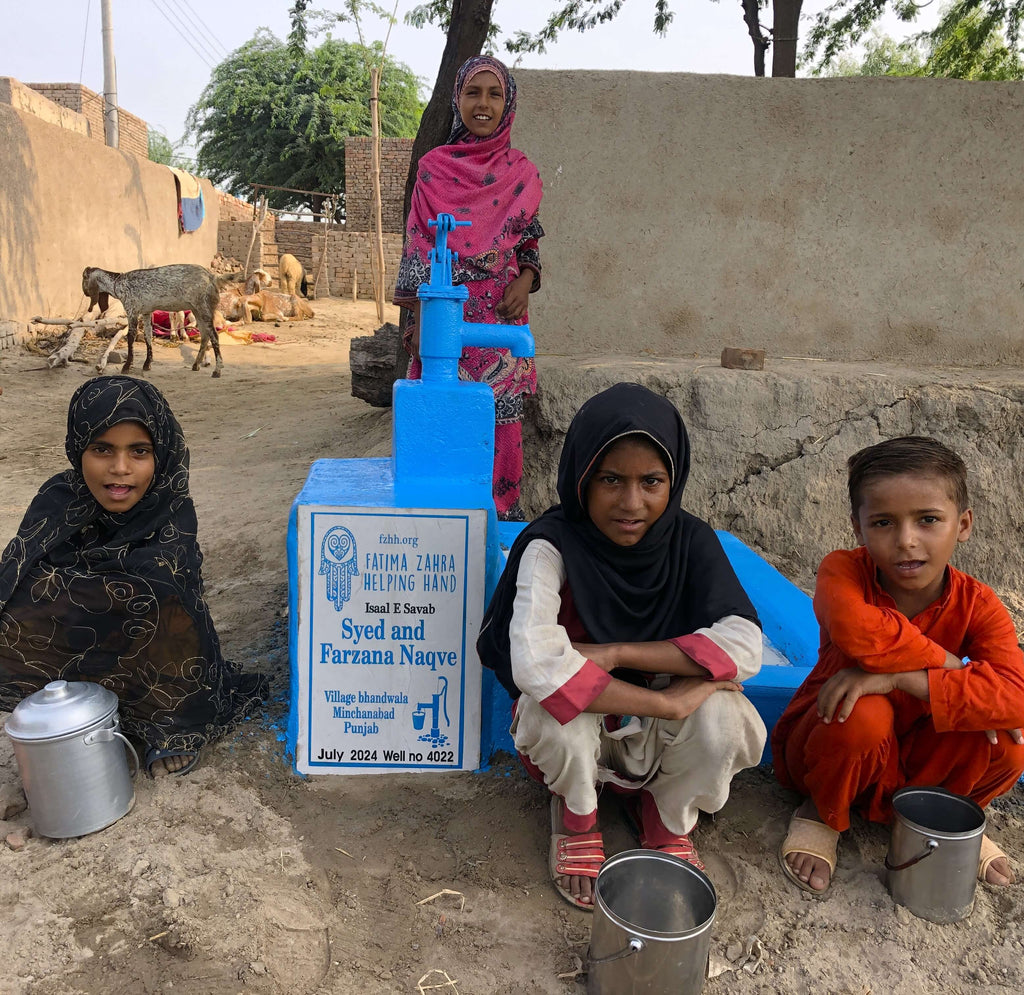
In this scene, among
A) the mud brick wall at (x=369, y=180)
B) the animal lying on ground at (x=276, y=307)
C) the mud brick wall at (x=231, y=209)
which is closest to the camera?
the animal lying on ground at (x=276, y=307)

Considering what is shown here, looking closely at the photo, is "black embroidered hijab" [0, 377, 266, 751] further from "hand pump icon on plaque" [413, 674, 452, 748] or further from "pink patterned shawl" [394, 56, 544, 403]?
"pink patterned shawl" [394, 56, 544, 403]

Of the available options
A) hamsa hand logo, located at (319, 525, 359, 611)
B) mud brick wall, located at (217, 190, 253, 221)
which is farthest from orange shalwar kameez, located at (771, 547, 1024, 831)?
mud brick wall, located at (217, 190, 253, 221)

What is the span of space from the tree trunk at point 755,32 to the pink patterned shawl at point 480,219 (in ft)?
20.3

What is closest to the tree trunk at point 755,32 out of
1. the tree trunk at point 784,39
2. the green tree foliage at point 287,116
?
the tree trunk at point 784,39

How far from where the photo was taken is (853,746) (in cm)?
173

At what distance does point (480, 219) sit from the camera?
9.86 ft

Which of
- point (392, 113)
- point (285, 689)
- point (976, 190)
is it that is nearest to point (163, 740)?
point (285, 689)

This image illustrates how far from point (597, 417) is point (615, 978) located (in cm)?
98

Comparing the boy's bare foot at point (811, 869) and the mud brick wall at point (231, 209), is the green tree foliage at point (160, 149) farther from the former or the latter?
the boy's bare foot at point (811, 869)

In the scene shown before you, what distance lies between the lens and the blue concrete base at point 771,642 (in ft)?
6.88

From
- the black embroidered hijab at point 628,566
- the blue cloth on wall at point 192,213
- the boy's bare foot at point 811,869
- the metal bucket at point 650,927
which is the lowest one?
the boy's bare foot at point 811,869

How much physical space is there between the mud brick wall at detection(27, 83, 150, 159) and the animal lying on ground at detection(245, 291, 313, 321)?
3.85 metres

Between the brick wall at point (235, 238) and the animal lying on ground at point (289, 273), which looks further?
the brick wall at point (235, 238)

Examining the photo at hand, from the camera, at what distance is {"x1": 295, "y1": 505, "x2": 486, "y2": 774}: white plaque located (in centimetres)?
194
